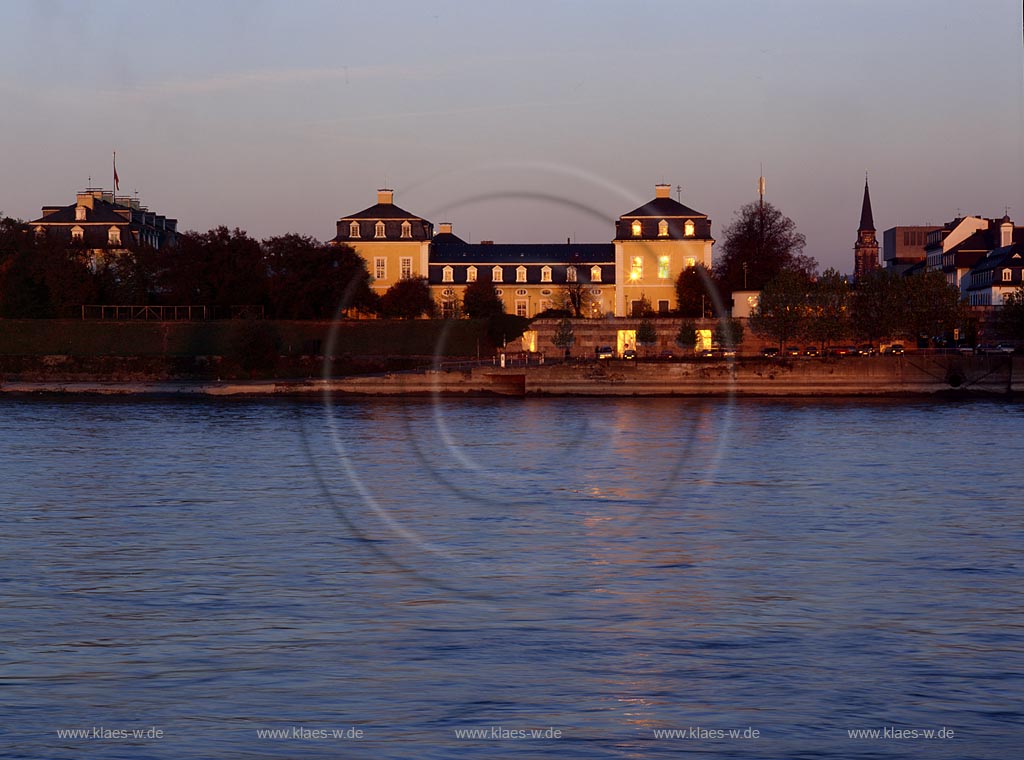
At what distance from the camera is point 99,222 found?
12025cm

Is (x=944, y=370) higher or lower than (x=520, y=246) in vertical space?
lower

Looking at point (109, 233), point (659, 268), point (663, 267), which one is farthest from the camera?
point (659, 268)

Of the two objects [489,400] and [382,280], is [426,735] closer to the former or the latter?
[489,400]

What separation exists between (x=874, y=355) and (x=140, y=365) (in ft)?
168

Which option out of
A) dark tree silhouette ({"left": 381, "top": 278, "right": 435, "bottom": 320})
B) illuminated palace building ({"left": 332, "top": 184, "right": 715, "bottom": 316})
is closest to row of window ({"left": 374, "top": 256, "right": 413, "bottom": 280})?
illuminated palace building ({"left": 332, "top": 184, "right": 715, "bottom": 316})

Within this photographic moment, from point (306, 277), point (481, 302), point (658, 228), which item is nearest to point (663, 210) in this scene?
point (658, 228)

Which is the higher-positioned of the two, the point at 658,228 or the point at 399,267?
the point at 658,228

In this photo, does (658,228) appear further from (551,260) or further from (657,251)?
(551,260)

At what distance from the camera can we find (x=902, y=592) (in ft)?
68.2

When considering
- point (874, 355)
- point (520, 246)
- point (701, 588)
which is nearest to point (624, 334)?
point (874, 355)

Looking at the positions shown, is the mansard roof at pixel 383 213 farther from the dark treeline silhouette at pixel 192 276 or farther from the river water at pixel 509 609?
the river water at pixel 509 609

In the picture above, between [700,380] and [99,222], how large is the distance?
190 ft

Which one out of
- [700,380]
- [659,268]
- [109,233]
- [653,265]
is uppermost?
[109,233]

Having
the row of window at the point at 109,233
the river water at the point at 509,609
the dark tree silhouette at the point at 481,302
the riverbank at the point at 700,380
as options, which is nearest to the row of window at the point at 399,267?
the dark tree silhouette at the point at 481,302
